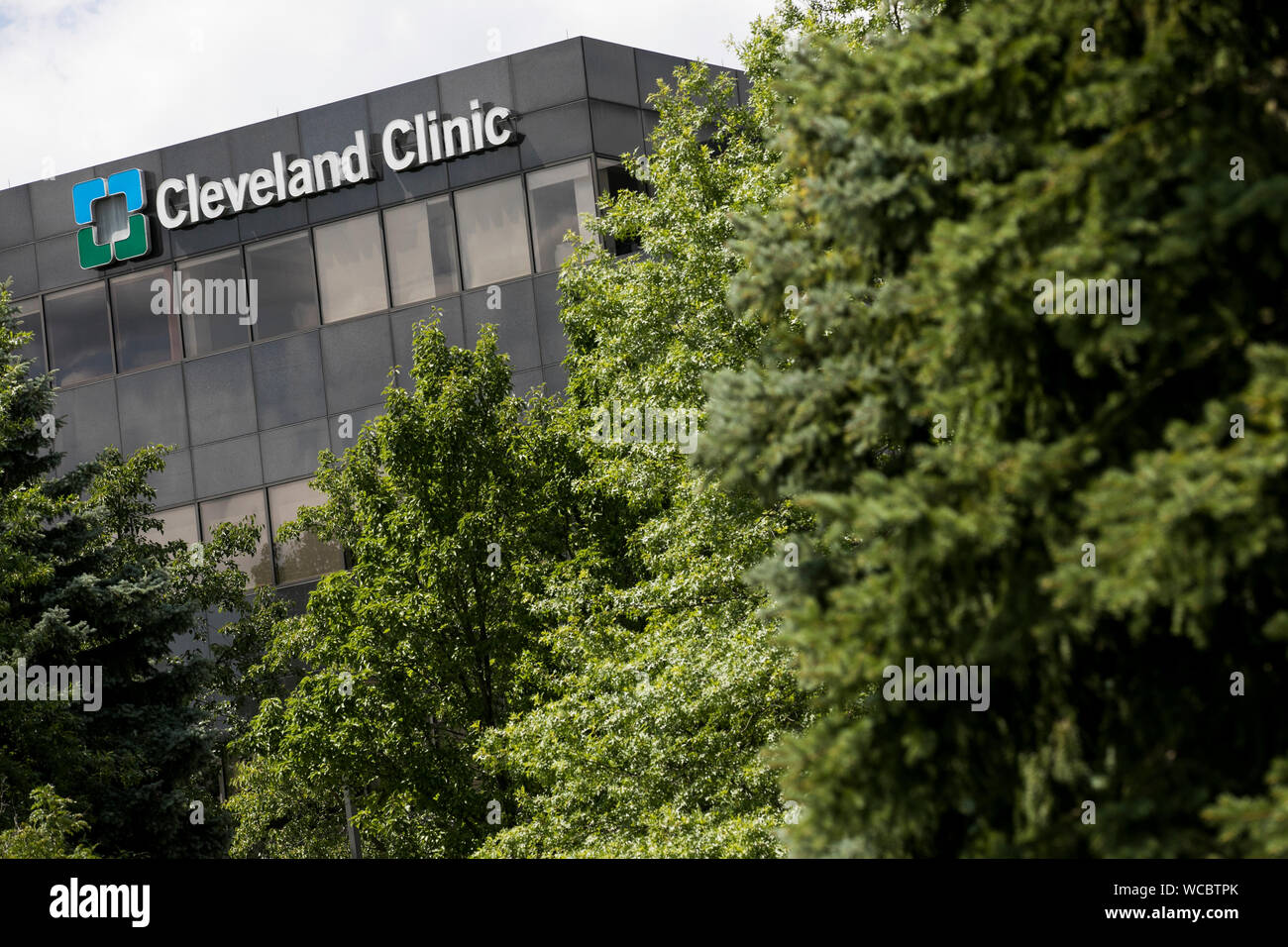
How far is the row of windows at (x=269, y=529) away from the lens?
94.3 feet

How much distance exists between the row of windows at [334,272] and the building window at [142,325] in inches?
0.8

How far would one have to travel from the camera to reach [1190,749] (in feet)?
20.7

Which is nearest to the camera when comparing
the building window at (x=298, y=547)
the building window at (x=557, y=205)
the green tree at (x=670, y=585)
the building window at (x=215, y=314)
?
the green tree at (x=670, y=585)

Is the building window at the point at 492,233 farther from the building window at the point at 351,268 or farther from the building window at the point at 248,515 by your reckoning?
the building window at the point at 248,515

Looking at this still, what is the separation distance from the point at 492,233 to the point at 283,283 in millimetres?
4681

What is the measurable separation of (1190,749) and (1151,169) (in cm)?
243

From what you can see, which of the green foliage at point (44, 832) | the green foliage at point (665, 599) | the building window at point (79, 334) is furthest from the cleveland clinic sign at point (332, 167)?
the green foliage at point (44, 832)

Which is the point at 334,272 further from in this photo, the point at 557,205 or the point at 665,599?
the point at 665,599

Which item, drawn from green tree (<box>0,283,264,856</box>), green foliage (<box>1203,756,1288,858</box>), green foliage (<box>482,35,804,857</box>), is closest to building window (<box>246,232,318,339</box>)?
green tree (<box>0,283,264,856</box>)

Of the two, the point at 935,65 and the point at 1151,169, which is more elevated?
the point at 935,65

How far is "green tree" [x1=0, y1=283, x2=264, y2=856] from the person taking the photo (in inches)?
692

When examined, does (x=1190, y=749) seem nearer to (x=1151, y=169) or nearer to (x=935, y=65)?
(x=1151, y=169)
